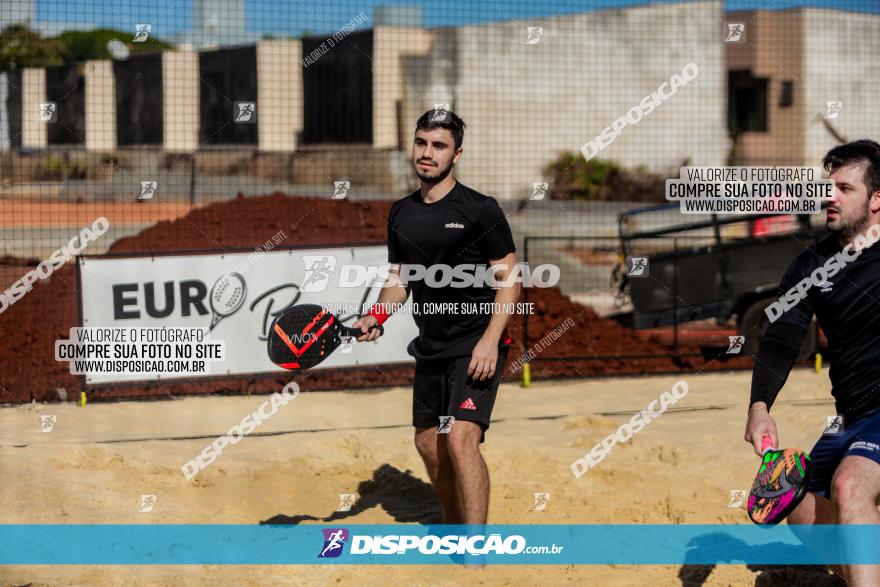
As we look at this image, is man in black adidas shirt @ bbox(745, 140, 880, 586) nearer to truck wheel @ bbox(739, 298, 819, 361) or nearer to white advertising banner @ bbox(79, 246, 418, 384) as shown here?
white advertising banner @ bbox(79, 246, 418, 384)

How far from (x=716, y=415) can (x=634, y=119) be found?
17529 millimetres

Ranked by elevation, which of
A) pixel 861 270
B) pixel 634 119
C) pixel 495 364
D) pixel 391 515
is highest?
pixel 634 119

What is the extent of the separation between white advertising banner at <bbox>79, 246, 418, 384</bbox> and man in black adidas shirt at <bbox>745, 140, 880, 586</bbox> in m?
5.21

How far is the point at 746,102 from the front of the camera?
34562 mm

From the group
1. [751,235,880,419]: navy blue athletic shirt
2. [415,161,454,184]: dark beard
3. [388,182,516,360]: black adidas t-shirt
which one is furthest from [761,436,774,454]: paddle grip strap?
[415,161,454,184]: dark beard

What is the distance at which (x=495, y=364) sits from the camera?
519cm

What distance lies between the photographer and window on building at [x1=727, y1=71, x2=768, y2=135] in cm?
3316

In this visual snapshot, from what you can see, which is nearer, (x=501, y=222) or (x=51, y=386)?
(x=501, y=222)

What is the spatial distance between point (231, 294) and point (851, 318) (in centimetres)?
607

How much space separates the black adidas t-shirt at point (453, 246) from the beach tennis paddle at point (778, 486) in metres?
1.74

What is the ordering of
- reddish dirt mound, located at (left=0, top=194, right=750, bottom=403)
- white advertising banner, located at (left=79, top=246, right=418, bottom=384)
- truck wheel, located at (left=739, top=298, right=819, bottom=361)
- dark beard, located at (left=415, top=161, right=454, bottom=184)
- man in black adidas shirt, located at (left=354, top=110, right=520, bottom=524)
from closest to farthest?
man in black adidas shirt, located at (left=354, top=110, right=520, bottom=524) → dark beard, located at (left=415, top=161, right=454, bottom=184) → white advertising banner, located at (left=79, top=246, right=418, bottom=384) → reddish dirt mound, located at (left=0, top=194, right=750, bottom=403) → truck wheel, located at (left=739, top=298, right=819, bottom=361)

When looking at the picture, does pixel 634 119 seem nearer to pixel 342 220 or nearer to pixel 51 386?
pixel 342 220

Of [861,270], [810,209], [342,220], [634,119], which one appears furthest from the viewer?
[634,119]

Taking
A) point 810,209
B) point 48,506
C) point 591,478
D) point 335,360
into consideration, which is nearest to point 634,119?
point 810,209
